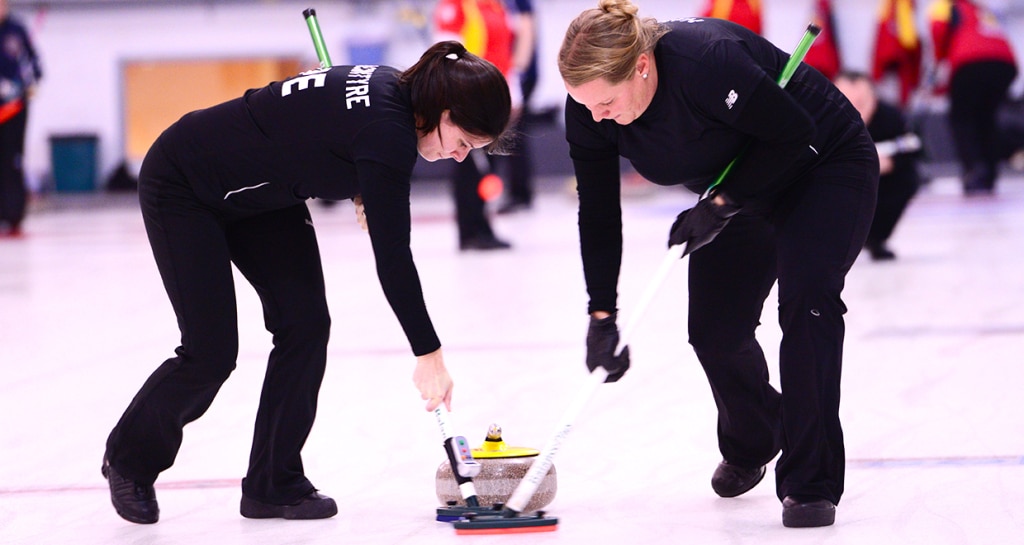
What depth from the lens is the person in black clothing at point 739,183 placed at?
2473mm

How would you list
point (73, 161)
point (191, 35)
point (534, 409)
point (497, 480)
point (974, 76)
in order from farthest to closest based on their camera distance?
point (191, 35) < point (73, 161) < point (974, 76) < point (534, 409) < point (497, 480)

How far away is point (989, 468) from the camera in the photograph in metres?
2.95

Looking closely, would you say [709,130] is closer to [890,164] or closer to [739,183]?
[739,183]

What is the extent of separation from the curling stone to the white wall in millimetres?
11945

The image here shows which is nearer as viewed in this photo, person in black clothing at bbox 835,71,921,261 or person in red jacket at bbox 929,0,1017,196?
person in black clothing at bbox 835,71,921,261

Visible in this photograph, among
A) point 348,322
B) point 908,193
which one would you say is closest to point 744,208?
point 348,322

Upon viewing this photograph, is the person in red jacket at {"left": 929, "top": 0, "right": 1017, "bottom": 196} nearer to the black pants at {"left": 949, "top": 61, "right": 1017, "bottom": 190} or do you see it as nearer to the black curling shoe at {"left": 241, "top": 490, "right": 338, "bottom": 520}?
the black pants at {"left": 949, "top": 61, "right": 1017, "bottom": 190}

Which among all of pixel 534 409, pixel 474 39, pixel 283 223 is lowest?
pixel 534 409

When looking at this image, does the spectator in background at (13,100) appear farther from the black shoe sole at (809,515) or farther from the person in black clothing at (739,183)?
the black shoe sole at (809,515)

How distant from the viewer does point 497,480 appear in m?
2.68

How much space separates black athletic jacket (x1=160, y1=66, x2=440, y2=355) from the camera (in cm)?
238

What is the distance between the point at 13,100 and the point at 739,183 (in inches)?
326

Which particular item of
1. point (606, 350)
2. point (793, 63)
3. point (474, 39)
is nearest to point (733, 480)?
point (606, 350)

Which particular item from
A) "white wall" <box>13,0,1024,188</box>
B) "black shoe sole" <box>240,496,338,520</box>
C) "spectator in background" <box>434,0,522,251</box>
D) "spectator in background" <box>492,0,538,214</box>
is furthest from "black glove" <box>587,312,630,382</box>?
"white wall" <box>13,0,1024,188</box>
